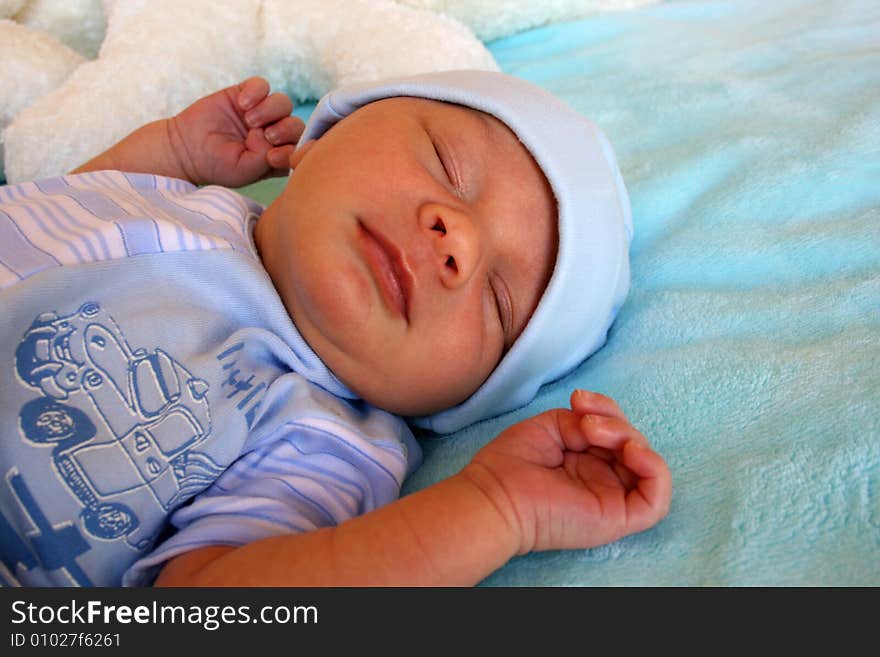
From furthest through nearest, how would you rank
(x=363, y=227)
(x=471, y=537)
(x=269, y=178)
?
(x=269, y=178) < (x=363, y=227) < (x=471, y=537)

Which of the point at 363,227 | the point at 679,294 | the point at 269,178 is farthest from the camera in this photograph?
the point at 269,178

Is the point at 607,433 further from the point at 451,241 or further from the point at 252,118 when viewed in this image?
the point at 252,118

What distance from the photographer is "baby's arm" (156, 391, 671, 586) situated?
2.28 feet

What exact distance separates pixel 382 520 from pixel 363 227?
40cm

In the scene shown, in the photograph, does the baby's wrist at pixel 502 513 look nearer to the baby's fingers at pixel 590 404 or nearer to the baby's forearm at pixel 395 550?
the baby's forearm at pixel 395 550

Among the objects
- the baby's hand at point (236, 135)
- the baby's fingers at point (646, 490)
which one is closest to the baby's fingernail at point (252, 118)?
the baby's hand at point (236, 135)

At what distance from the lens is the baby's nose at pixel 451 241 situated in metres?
0.90

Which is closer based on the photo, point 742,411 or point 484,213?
point 742,411

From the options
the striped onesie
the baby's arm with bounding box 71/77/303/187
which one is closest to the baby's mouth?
the striped onesie

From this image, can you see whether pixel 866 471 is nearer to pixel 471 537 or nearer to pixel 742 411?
pixel 742 411

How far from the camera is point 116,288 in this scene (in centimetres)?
91

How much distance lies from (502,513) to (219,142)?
1.01m

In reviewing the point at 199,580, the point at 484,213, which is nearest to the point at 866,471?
the point at 484,213

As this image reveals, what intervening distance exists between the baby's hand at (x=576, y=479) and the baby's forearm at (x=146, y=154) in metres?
0.93
